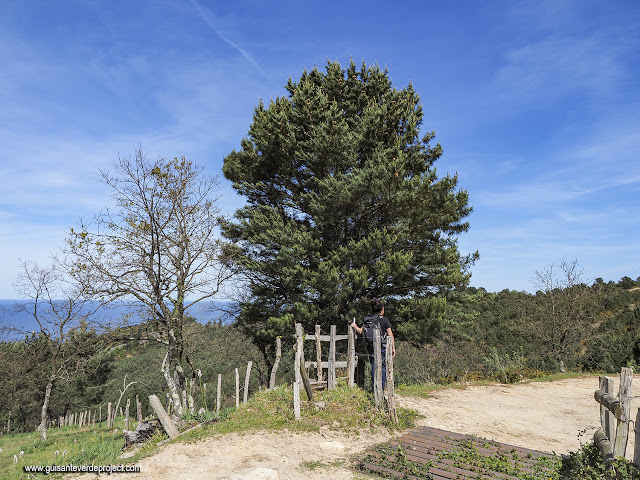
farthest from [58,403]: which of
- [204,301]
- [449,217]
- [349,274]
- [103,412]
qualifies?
[449,217]

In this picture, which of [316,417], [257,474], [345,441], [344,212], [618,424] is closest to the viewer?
[618,424]

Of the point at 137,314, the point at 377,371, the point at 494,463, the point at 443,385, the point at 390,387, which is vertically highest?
the point at 137,314

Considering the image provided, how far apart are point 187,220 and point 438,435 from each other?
12483 mm

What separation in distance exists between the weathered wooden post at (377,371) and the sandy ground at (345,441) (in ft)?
3.29

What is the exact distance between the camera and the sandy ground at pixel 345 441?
6.87 meters

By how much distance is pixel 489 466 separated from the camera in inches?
270

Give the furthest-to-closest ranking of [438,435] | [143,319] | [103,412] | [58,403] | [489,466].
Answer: [103,412] < [58,403] < [143,319] < [438,435] < [489,466]

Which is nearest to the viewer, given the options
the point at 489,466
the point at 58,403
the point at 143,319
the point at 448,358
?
the point at 489,466

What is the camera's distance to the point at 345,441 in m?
8.67

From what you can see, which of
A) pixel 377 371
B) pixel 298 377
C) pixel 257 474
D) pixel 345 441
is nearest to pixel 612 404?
pixel 377 371

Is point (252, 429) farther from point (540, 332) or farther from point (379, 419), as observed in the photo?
point (540, 332)

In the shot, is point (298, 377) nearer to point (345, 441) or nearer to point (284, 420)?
point (284, 420)

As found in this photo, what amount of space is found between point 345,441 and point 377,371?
1.97m

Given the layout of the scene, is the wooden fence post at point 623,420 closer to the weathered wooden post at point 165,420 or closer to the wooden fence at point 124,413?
the weathered wooden post at point 165,420
